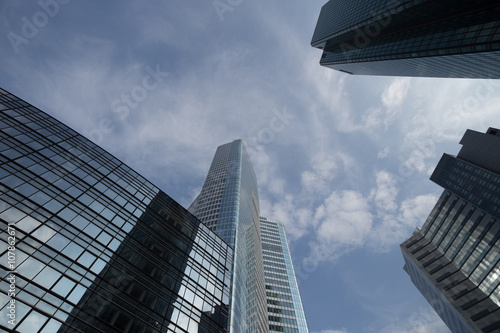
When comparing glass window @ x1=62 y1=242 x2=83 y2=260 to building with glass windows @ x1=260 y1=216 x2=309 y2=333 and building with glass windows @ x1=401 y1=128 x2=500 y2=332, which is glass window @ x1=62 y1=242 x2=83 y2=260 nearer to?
building with glass windows @ x1=260 y1=216 x2=309 y2=333

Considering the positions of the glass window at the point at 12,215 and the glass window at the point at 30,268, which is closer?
the glass window at the point at 30,268

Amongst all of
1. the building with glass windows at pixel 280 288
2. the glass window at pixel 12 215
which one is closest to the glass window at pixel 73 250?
the glass window at pixel 12 215

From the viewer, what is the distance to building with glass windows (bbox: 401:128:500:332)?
82.9 m

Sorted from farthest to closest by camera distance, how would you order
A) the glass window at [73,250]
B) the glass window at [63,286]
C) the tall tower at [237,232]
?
the tall tower at [237,232] → the glass window at [73,250] → the glass window at [63,286]

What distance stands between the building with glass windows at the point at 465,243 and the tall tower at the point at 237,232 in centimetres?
6920

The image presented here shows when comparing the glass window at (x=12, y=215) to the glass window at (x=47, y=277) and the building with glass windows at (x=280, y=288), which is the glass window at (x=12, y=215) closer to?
the glass window at (x=47, y=277)

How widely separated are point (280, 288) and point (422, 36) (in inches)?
3688

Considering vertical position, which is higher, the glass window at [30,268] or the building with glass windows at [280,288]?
the building with glass windows at [280,288]

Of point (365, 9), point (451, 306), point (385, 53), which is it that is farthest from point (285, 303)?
point (365, 9)

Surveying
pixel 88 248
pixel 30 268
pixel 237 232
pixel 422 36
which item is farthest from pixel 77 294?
pixel 422 36

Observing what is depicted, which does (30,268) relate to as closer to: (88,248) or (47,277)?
(47,277)

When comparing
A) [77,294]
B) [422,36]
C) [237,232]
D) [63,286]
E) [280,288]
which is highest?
[422,36]

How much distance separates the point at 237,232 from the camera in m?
58.1

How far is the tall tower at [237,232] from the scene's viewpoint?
35.2 meters
